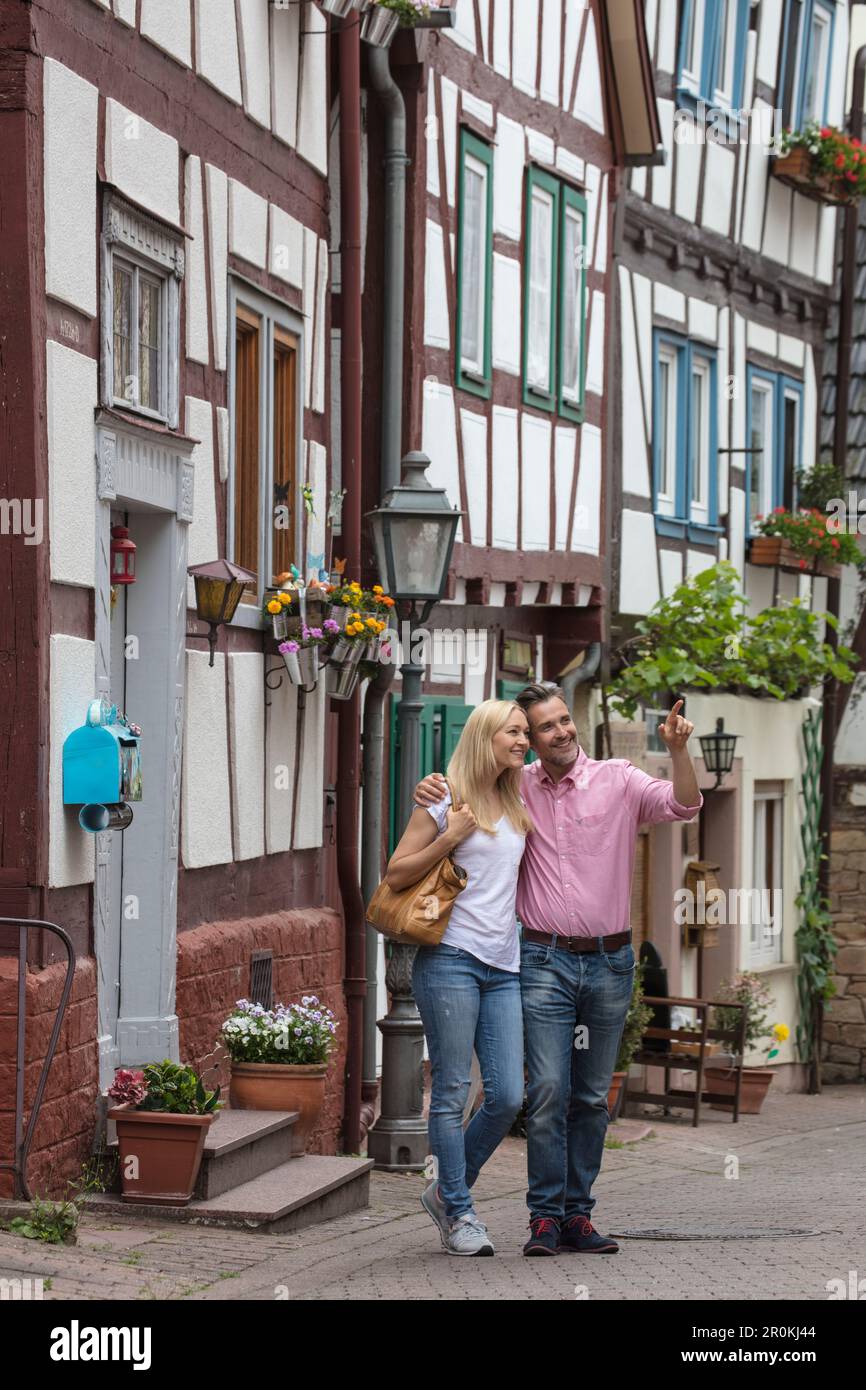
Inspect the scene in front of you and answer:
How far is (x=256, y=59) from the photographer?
36.4 feet

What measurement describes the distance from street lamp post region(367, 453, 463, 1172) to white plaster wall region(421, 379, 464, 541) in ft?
7.37

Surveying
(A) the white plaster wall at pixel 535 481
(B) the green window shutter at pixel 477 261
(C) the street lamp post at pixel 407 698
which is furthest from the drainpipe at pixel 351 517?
(A) the white plaster wall at pixel 535 481

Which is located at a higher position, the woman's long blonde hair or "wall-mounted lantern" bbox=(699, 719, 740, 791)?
the woman's long blonde hair

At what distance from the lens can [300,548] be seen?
12016 millimetres

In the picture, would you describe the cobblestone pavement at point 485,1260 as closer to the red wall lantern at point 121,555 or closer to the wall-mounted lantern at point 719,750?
the red wall lantern at point 121,555

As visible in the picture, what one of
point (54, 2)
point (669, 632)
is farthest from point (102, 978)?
point (669, 632)

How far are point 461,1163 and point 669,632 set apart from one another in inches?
353

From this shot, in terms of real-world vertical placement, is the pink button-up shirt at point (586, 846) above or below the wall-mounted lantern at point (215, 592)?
below

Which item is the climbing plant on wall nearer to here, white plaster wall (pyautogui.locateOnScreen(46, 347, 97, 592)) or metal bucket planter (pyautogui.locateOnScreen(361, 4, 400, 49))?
metal bucket planter (pyautogui.locateOnScreen(361, 4, 400, 49))

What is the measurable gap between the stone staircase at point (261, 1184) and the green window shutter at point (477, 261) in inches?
237

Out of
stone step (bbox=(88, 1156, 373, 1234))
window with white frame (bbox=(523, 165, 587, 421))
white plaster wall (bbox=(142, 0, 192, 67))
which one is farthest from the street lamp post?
window with white frame (bbox=(523, 165, 587, 421))

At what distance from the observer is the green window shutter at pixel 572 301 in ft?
54.2

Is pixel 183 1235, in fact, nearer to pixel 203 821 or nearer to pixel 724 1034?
pixel 203 821

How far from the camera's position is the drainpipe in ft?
40.9
